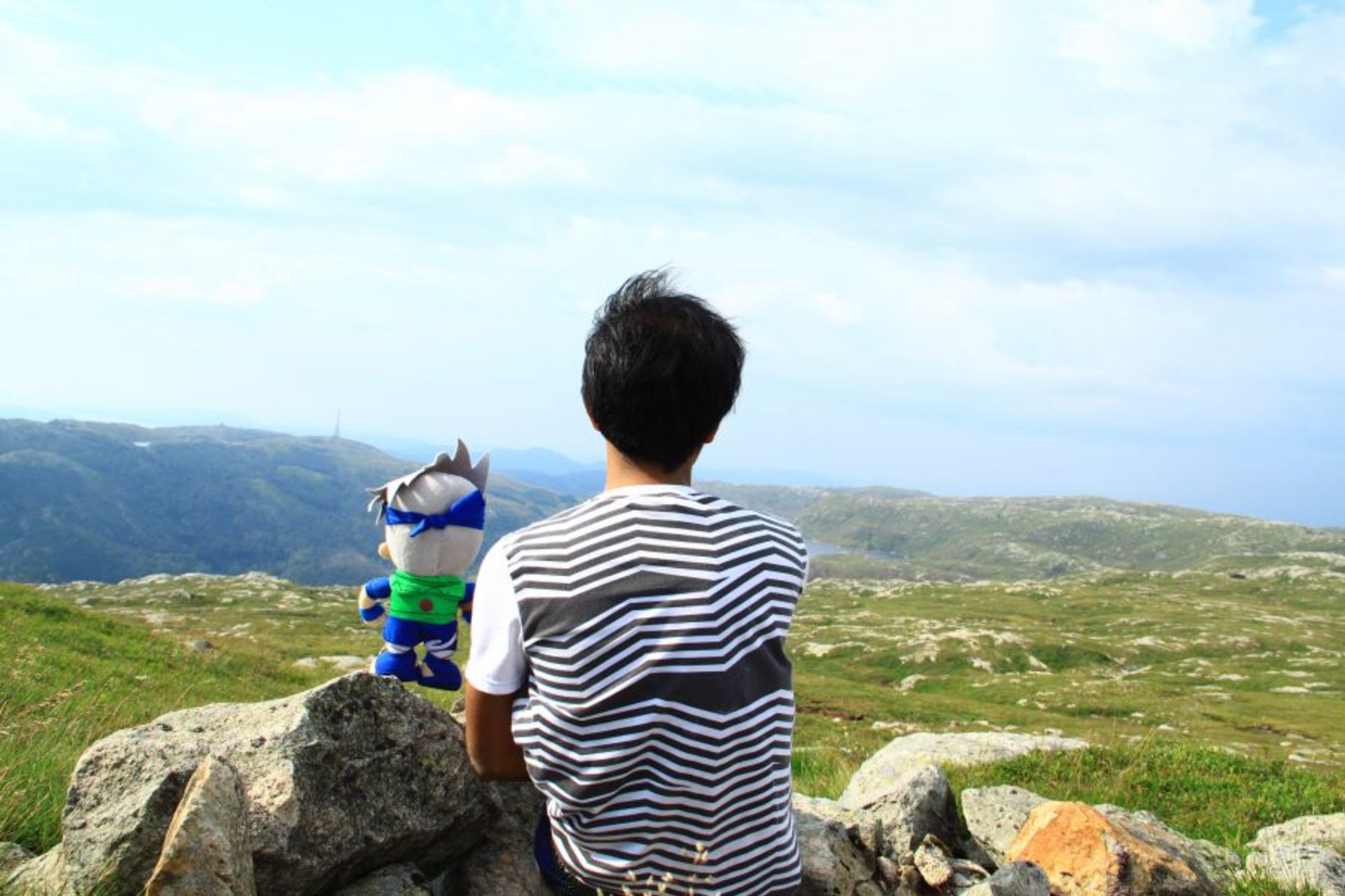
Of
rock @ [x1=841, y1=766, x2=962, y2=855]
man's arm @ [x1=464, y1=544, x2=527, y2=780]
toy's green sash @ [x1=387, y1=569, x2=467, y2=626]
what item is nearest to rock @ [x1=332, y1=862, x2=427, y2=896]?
man's arm @ [x1=464, y1=544, x2=527, y2=780]

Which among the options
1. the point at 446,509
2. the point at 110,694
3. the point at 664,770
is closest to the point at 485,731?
the point at 664,770

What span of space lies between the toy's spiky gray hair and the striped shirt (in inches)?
93.4

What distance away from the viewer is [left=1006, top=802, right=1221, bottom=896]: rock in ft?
21.6

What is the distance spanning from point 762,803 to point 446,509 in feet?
11.1

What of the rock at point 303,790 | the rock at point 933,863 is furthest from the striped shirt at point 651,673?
the rock at point 933,863

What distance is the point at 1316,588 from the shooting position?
5886 inches

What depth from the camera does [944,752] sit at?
14727 millimetres

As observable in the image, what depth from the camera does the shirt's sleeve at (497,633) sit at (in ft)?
14.4

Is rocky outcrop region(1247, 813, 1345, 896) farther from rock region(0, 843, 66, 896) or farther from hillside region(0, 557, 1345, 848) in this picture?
rock region(0, 843, 66, 896)

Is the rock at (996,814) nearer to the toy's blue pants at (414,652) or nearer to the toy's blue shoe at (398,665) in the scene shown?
the toy's blue pants at (414,652)

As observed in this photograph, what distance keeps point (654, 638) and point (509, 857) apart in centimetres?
301

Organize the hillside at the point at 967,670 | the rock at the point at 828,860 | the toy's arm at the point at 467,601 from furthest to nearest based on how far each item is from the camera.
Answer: the hillside at the point at 967,670 → the toy's arm at the point at 467,601 → the rock at the point at 828,860

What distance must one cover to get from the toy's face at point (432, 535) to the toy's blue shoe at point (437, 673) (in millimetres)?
781

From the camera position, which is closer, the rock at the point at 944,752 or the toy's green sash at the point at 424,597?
the toy's green sash at the point at 424,597
